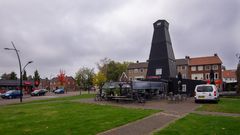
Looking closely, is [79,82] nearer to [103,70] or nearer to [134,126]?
[103,70]

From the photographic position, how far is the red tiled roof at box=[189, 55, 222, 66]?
8012 cm

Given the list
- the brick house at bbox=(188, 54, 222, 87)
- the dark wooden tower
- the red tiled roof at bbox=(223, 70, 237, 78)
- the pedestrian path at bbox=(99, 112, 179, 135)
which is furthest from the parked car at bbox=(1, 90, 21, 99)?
the red tiled roof at bbox=(223, 70, 237, 78)

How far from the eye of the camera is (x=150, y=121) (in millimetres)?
11719

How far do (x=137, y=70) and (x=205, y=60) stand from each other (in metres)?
23.8

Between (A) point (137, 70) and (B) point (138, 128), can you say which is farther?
(A) point (137, 70)

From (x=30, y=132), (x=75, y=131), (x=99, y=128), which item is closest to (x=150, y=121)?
(x=99, y=128)

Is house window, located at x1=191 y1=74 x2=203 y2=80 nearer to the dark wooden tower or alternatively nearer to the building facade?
the building facade

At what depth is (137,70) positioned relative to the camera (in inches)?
3738

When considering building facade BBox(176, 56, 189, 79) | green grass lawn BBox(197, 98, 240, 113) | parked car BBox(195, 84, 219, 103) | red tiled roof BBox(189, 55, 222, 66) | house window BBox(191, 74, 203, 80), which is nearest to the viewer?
green grass lawn BBox(197, 98, 240, 113)

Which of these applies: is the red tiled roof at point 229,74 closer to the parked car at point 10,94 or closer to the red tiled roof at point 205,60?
the red tiled roof at point 205,60

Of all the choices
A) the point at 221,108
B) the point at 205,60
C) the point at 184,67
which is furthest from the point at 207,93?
the point at 205,60

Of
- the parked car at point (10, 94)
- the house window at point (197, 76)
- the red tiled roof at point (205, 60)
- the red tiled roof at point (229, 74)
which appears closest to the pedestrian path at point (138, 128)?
the parked car at point (10, 94)

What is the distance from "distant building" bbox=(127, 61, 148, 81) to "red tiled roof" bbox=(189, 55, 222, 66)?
642 inches

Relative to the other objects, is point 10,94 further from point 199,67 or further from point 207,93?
point 199,67
